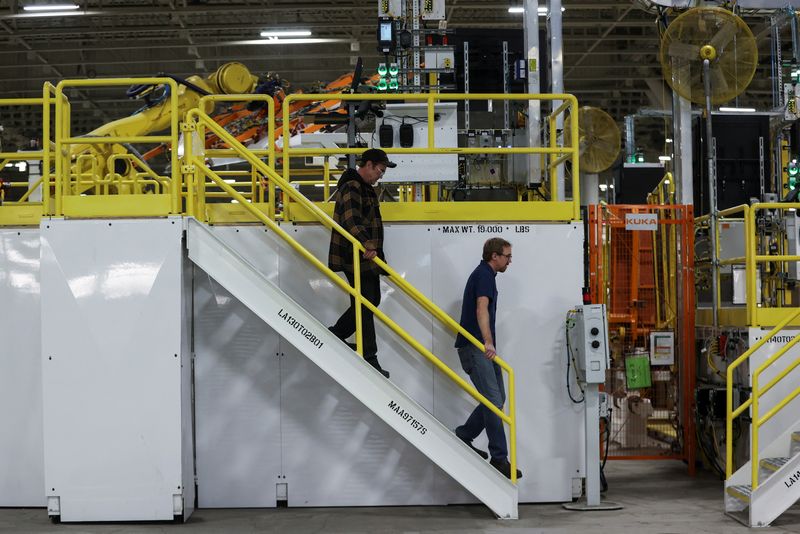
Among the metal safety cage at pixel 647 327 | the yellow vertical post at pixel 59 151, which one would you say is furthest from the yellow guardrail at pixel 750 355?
the yellow vertical post at pixel 59 151

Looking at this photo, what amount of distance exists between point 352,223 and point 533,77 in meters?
3.30

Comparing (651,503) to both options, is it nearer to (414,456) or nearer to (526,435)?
(526,435)

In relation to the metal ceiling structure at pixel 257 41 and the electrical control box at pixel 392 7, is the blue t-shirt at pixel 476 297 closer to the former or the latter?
the electrical control box at pixel 392 7

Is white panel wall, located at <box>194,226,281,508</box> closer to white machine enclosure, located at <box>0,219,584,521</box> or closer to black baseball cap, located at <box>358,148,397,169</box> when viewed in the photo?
white machine enclosure, located at <box>0,219,584,521</box>

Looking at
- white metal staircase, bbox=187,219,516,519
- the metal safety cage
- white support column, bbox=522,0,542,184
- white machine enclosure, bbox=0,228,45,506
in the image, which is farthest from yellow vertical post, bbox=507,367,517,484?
white machine enclosure, bbox=0,228,45,506

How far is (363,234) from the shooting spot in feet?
26.1

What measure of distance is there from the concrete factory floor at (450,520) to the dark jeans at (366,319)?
1471mm

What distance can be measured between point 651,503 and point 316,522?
326 cm

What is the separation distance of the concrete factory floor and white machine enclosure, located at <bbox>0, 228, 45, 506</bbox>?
0.23 meters

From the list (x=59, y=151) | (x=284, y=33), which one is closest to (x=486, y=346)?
(x=59, y=151)

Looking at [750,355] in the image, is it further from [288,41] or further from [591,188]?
[288,41]

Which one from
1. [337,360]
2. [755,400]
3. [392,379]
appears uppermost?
[337,360]

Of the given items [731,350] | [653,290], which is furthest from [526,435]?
[653,290]

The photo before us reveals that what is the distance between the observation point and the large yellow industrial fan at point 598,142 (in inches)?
584
